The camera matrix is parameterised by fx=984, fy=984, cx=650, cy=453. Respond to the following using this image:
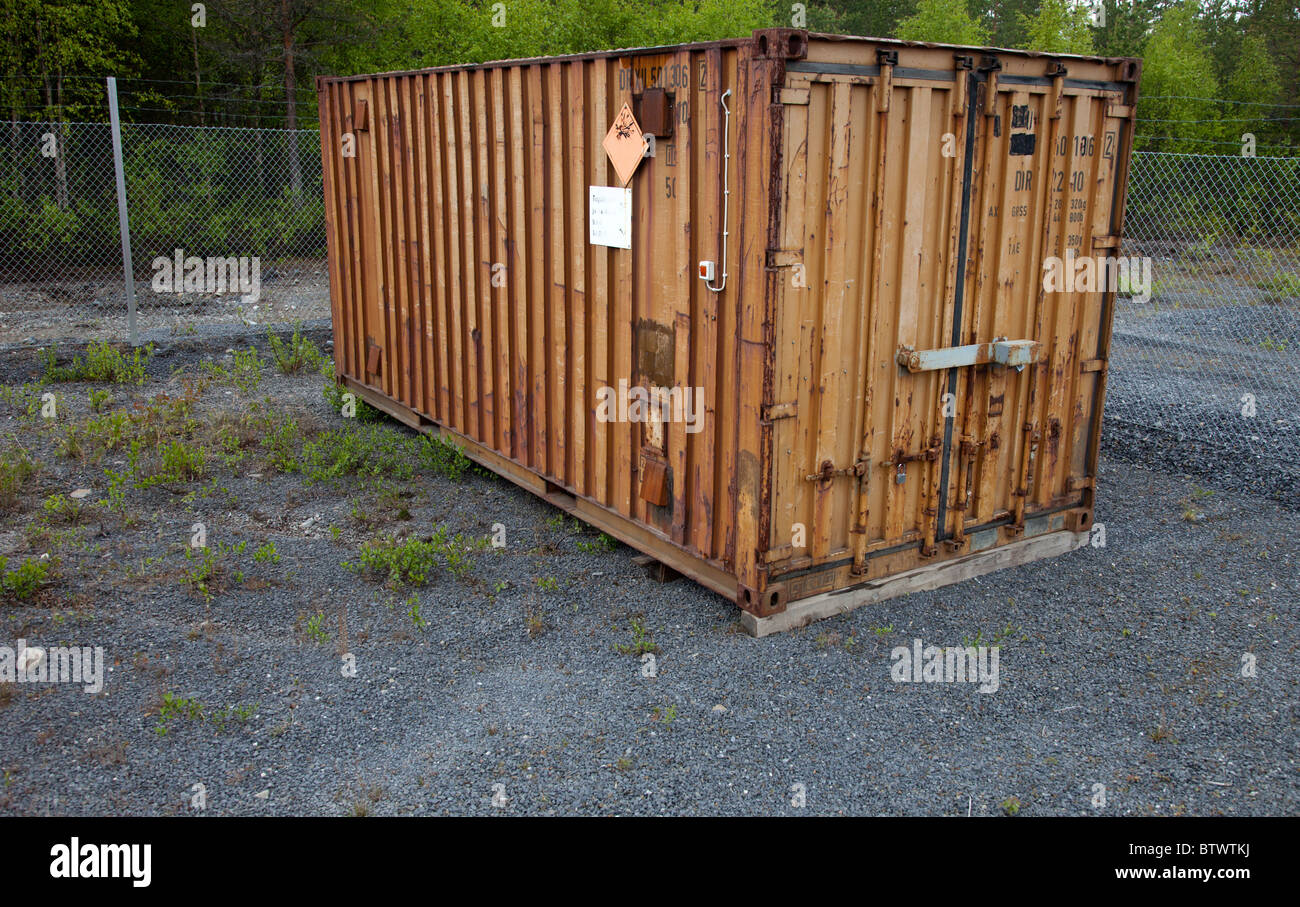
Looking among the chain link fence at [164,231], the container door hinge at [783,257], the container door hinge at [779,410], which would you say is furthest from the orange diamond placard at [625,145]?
the chain link fence at [164,231]

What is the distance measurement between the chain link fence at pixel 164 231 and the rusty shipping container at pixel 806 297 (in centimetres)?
909

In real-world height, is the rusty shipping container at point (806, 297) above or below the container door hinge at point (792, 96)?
below

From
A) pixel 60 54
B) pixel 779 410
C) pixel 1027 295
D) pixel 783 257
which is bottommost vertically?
pixel 779 410

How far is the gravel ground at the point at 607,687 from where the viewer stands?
157 inches

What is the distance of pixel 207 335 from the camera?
13.2m

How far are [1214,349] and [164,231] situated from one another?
627 inches

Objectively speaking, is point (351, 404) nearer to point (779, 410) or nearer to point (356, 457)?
point (356, 457)

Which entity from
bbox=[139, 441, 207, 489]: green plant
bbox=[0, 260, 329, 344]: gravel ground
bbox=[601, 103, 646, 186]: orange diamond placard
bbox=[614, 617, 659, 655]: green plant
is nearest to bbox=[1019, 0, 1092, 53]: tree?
bbox=[0, 260, 329, 344]: gravel ground

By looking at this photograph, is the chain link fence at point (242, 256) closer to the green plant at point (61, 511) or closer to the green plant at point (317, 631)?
the green plant at point (61, 511)

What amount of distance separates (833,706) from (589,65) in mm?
3754

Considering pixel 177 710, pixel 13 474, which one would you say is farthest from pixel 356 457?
pixel 177 710

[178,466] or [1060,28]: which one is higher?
[1060,28]

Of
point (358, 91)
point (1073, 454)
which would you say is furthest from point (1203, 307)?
point (358, 91)

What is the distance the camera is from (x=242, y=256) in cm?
1714
